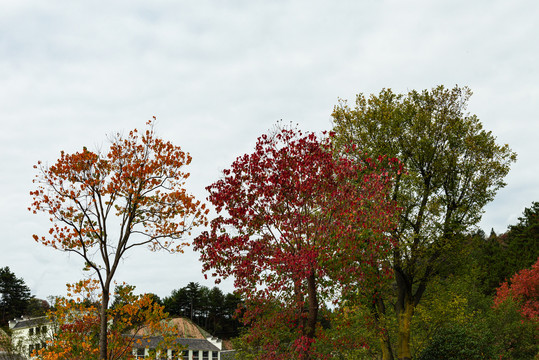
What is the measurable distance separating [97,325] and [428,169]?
15.7 m

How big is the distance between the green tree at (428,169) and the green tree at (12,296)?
6781 cm

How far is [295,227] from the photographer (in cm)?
1387

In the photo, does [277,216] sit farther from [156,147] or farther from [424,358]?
[424,358]

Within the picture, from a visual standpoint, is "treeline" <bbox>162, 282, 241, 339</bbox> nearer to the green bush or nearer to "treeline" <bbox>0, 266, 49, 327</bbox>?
"treeline" <bbox>0, 266, 49, 327</bbox>

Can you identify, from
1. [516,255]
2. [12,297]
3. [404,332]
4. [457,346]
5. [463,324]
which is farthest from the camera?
[12,297]

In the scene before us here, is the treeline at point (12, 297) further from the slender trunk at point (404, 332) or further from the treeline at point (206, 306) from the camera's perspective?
the slender trunk at point (404, 332)

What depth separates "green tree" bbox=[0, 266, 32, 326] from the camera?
73.1 metres

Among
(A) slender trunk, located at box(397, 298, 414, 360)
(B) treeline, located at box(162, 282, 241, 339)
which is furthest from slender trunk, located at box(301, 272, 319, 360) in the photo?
(B) treeline, located at box(162, 282, 241, 339)

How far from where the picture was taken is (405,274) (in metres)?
22.0

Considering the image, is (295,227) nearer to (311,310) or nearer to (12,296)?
(311,310)

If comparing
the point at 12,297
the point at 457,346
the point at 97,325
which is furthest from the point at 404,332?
the point at 12,297

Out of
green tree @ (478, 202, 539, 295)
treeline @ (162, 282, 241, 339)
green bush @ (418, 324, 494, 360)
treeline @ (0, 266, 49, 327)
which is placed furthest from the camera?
treeline @ (162, 282, 241, 339)

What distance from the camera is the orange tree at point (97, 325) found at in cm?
1255

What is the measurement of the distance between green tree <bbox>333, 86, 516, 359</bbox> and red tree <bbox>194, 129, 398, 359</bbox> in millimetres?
7956
